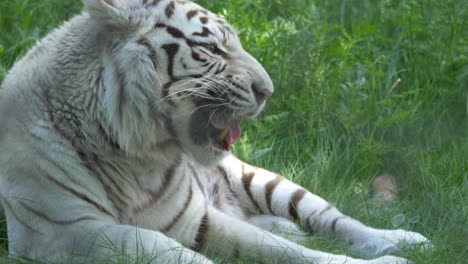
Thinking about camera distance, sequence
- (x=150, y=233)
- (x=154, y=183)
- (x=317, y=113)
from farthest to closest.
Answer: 1. (x=317, y=113)
2. (x=154, y=183)
3. (x=150, y=233)

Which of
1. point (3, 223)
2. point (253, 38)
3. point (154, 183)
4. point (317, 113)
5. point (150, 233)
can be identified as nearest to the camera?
point (150, 233)

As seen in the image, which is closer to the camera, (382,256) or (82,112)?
(82,112)

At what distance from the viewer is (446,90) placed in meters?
5.15

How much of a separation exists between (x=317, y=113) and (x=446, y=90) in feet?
2.81

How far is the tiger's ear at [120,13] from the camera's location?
3.25 metres

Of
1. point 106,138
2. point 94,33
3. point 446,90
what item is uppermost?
point 94,33

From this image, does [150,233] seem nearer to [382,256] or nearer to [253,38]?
[382,256]

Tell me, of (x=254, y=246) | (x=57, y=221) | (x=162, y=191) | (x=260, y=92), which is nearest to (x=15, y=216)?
(x=57, y=221)

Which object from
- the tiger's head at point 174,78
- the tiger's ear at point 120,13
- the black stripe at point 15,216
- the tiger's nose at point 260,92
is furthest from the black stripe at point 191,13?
the black stripe at point 15,216

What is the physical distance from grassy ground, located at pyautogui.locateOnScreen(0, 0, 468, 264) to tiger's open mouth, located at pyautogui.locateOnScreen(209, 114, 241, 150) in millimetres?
1092

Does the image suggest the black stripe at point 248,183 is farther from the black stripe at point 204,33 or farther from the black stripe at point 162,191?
the black stripe at point 204,33

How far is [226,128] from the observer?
3.50 meters

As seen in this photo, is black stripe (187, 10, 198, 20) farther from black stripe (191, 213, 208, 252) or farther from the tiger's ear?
black stripe (191, 213, 208, 252)

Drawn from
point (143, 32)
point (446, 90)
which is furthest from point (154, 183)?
point (446, 90)
